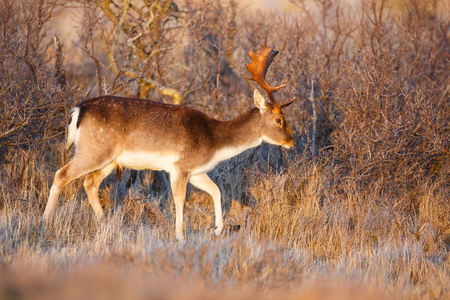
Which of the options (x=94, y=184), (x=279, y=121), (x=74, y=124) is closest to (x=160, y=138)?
(x=74, y=124)

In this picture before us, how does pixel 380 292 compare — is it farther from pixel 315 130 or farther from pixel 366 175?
pixel 315 130

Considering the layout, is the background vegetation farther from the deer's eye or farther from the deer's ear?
the deer's ear

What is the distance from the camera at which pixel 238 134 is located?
291 inches

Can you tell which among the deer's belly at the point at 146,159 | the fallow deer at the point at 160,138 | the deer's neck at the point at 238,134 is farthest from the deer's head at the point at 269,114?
the deer's belly at the point at 146,159

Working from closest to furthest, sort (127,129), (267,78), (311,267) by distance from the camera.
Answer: (311,267)
(127,129)
(267,78)

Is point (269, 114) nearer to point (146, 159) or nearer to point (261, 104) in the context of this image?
point (261, 104)

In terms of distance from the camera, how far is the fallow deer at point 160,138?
673cm

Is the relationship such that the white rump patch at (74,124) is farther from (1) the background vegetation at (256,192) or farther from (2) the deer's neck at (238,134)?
(2) the deer's neck at (238,134)

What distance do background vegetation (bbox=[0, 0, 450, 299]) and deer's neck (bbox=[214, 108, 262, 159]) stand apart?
29.6 inches

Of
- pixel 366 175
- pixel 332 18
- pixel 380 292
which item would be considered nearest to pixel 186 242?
pixel 380 292

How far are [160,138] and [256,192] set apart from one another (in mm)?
1978

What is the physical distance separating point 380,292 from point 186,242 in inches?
95.6

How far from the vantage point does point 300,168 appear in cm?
812

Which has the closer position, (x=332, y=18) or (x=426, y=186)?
(x=426, y=186)
